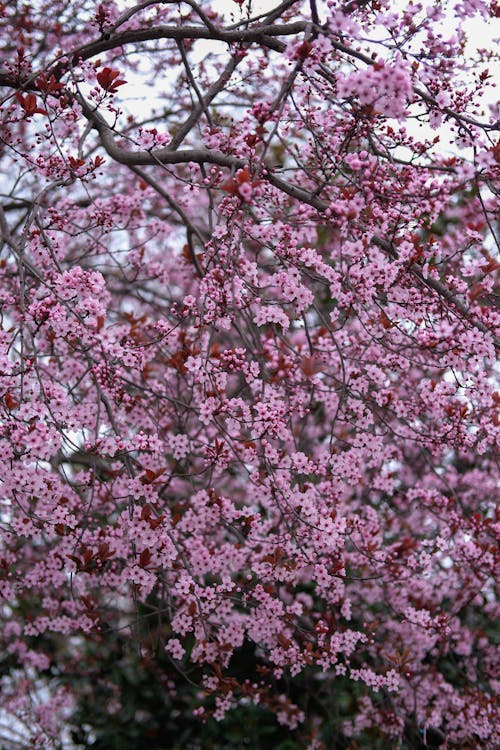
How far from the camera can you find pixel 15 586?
342cm

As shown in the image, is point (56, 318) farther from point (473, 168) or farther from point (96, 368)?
point (473, 168)

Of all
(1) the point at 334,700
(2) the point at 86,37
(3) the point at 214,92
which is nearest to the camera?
(3) the point at 214,92

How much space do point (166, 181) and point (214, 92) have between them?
8.81ft

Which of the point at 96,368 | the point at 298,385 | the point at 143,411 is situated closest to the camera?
the point at 96,368

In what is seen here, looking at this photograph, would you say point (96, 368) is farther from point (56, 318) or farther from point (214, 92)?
point (214, 92)

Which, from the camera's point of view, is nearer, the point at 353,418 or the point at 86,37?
the point at 353,418

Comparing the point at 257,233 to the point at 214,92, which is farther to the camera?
the point at 214,92

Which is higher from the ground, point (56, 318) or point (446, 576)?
point (56, 318)

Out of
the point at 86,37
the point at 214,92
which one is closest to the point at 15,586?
the point at 214,92

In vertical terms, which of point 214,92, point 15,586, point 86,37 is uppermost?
point 86,37

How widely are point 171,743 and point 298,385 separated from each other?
3.25 m

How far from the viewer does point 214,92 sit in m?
3.32

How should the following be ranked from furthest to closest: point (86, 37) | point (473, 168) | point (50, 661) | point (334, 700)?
point (50, 661) → point (86, 37) → point (334, 700) → point (473, 168)

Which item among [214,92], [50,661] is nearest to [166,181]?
[214,92]
